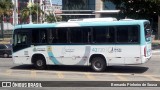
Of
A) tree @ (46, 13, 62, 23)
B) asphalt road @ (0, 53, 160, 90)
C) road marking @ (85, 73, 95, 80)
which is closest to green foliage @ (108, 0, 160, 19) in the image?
asphalt road @ (0, 53, 160, 90)

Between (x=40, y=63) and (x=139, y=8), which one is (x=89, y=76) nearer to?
(x=40, y=63)

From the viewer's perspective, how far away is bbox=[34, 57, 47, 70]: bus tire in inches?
862

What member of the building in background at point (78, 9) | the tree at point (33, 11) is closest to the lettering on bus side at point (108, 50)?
the building in background at point (78, 9)

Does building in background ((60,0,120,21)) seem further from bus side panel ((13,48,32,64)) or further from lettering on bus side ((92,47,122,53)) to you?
lettering on bus side ((92,47,122,53))

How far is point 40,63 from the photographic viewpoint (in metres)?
21.9

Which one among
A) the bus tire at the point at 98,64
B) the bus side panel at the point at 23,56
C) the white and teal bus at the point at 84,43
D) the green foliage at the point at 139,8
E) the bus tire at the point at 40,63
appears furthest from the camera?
the green foliage at the point at 139,8

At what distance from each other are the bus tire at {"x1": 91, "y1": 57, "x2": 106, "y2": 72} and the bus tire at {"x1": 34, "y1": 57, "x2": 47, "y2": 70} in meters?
2.92

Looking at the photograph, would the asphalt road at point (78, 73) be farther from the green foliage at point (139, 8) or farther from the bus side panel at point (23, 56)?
the green foliage at point (139, 8)

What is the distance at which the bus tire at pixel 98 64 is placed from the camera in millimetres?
20250

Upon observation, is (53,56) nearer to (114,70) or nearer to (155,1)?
(114,70)

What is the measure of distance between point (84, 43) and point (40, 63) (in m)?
2.95

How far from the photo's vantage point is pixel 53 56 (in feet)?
70.3

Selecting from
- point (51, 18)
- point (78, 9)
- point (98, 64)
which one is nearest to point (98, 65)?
point (98, 64)

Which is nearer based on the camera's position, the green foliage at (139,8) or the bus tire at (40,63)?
the bus tire at (40,63)
